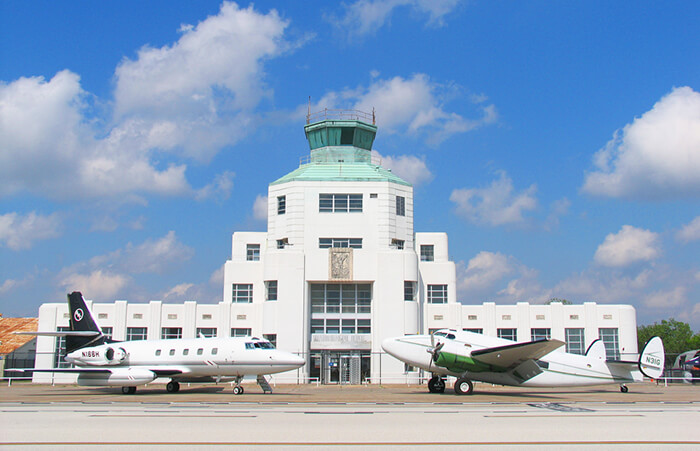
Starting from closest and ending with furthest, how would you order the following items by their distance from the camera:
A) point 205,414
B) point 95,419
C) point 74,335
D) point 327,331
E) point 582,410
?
point 95,419
point 205,414
point 582,410
point 74,335
point 327,331

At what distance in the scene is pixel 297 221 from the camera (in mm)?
49312

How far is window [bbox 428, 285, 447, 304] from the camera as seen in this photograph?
168ft

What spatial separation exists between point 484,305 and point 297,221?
17701mm

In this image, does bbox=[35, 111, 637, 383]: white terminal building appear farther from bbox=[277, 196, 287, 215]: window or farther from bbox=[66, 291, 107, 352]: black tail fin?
bbox=[66, 291, 107, 352]: black tail fin

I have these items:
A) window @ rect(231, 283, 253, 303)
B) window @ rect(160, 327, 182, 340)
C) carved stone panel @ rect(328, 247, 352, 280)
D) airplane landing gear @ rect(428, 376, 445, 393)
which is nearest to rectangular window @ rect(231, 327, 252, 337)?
window @ rect(231, 283, 253, 303)

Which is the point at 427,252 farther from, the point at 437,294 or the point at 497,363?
the point at 497,363

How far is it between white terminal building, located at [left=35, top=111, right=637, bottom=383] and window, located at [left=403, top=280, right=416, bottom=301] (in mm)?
110

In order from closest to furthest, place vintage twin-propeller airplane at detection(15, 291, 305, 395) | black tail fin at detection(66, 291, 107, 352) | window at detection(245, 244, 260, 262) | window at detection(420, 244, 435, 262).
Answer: vintage twin-propeller airplane at detection(15, 291, 305, 395), black tail fin at detection(66, 291, 107, 352), window at detection(245, 244, 260, 262), window at detection(420, 244, 435, 262)

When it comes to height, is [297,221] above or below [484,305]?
above

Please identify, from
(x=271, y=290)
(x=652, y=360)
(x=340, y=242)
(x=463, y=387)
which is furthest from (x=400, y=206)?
(x=463, y=387)

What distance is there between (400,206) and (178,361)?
81.0 ft

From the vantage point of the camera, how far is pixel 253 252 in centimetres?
5328

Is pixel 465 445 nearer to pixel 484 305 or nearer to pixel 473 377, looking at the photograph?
pixel 473 377

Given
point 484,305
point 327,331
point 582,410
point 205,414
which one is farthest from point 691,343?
point 205,414
